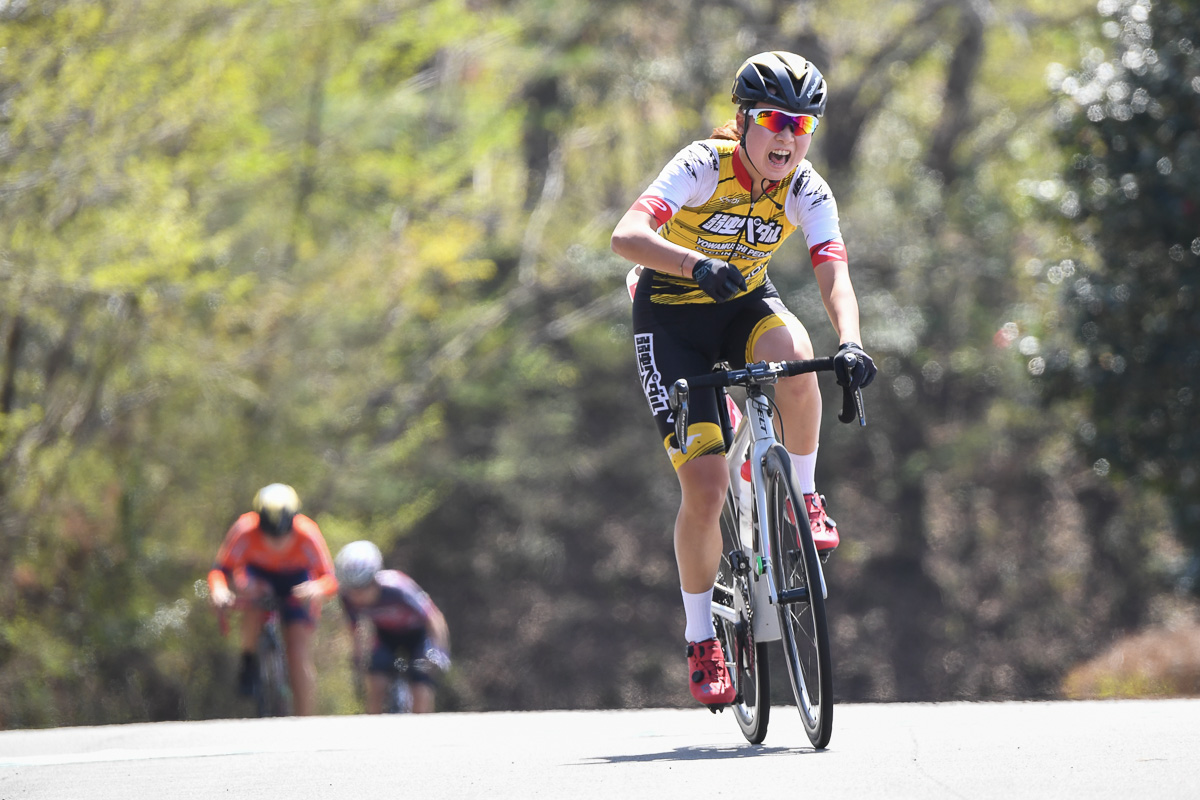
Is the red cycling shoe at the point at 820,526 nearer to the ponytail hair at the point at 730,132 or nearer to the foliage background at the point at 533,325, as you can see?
the ponytail hair at the point at 730,132

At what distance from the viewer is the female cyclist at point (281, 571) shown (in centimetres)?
1305

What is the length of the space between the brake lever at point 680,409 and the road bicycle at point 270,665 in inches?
292

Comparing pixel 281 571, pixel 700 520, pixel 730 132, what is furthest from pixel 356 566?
pixel 730 132

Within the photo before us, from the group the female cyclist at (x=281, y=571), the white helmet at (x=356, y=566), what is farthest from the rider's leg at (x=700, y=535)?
the white helmet at (x=356, y=566)

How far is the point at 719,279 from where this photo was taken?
5805 millimetres

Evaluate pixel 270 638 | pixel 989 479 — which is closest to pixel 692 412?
pixel 270 638

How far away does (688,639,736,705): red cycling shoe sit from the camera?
6.49 metres

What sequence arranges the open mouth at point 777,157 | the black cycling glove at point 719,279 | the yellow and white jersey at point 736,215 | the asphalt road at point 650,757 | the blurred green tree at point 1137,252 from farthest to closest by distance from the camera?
the blurred green tree at point 1137,252
the yellow and white jersey at point 736,215
the open mouth at point 777,157
the black cycling glove at point 719,279
the asphalt road at point 650,757

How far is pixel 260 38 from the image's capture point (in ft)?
67.2

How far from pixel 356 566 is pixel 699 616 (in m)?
7.12

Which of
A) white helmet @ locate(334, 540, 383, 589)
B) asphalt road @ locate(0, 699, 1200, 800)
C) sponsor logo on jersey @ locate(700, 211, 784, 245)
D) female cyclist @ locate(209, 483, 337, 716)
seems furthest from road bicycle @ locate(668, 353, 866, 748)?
white helmet @ locate(334, 540, 383, 589)

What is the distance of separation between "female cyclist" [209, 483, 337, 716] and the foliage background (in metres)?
3.60

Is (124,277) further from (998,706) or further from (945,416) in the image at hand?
(945,416)

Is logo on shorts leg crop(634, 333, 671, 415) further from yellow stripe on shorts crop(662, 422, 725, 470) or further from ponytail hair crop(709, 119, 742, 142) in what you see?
ponytail hair crop(709, 119, 742, 142)
